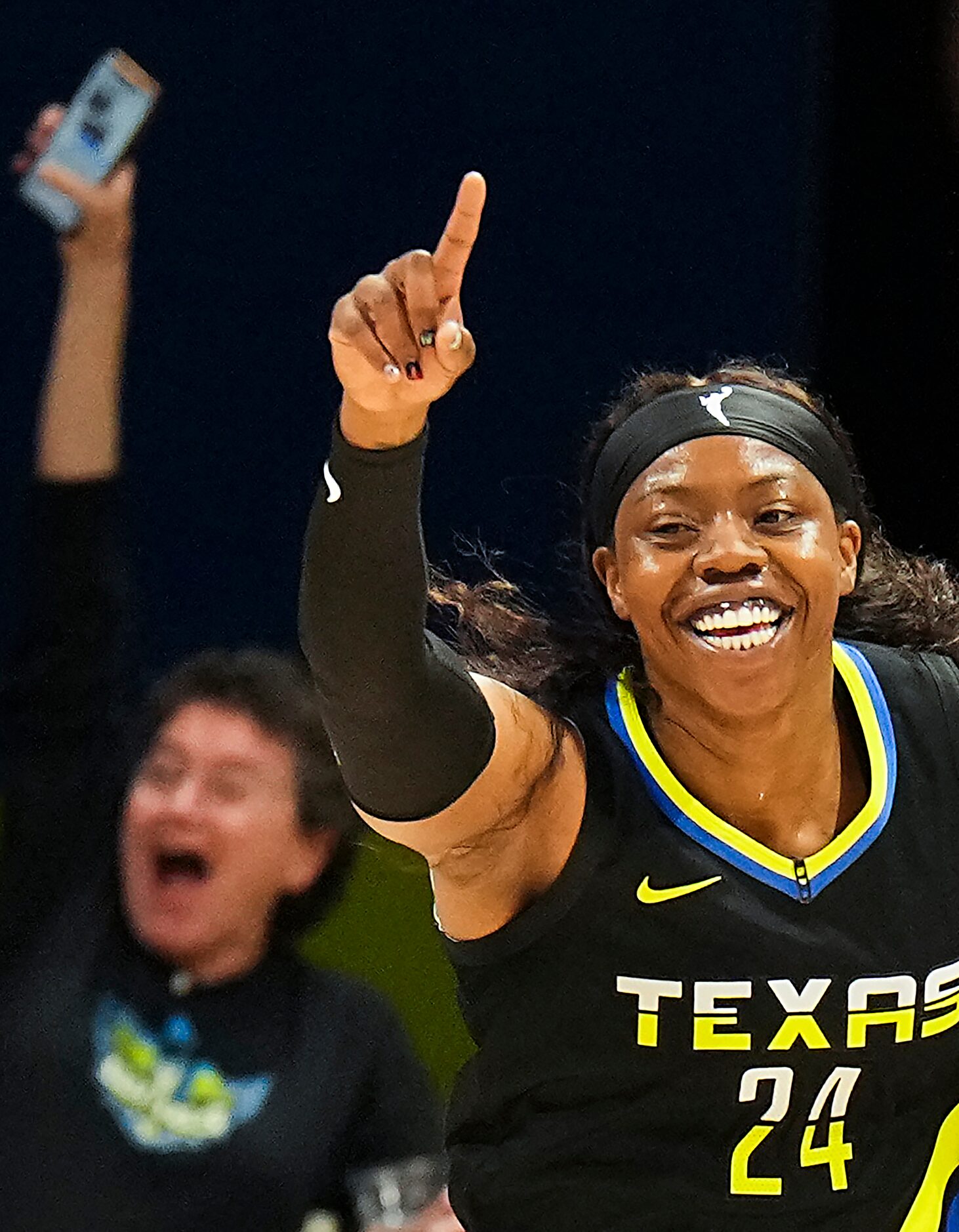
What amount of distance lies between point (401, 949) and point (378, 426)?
3.61ft

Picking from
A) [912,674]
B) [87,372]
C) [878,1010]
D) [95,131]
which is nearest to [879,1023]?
[878,1010]

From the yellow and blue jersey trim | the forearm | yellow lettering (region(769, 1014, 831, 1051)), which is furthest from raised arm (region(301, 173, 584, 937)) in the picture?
the forearm

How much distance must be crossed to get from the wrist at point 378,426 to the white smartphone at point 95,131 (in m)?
1.02

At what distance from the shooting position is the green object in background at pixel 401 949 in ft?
6.49

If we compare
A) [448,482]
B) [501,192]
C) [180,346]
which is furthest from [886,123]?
[180,346]

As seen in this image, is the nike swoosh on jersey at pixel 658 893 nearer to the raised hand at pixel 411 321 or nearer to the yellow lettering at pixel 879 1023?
the yellow lettering at pixel 879 1023

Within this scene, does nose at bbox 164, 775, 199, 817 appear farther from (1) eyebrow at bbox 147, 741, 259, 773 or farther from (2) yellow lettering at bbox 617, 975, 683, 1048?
(2) yellow lettering at bbox 617, 975, 683, 1048

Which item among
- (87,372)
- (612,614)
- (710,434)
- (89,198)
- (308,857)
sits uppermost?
(89,198)

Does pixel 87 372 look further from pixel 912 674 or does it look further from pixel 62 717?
pixel 912 674

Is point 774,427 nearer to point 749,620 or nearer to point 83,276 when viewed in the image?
point 749,620

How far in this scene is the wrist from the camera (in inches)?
40.6

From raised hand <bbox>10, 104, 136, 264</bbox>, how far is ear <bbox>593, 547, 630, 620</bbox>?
0.87 metres

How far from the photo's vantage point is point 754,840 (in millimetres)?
1260

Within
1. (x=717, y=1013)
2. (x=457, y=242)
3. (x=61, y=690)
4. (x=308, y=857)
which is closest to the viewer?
(x=457, y=242)
